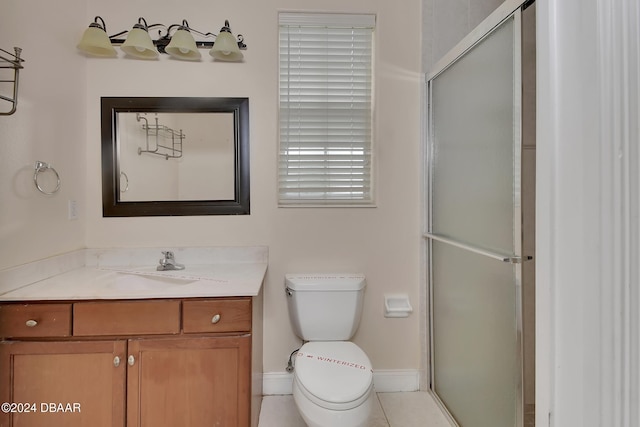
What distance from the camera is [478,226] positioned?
60.2 inches

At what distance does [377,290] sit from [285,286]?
1.81 ft

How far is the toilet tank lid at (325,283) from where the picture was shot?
1840 mm

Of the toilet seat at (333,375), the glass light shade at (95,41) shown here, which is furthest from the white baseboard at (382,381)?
the glass light shade at (95,41)

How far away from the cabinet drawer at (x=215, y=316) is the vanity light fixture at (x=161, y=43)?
4.30 ft

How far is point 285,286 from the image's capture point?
6.47 feet

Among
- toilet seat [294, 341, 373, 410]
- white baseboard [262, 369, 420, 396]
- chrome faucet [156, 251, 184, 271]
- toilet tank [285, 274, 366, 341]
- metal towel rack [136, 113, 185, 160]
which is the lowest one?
white baseboard [262, 369, 420, 396]

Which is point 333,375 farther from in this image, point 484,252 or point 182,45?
point 182,45

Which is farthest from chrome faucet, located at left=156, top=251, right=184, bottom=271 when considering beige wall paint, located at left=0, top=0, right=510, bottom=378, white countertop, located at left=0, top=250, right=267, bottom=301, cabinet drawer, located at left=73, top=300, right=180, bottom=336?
cabinet drawer, located at left=73, top=300, right=180, bottom=336

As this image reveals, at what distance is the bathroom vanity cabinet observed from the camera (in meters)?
1.36

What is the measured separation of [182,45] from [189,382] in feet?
5.35

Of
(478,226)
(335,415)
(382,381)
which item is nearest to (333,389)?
(335,415)

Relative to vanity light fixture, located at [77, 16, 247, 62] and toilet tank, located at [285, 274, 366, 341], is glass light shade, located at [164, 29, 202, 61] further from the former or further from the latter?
toilet tank, located at [285, 274, 366, 341]

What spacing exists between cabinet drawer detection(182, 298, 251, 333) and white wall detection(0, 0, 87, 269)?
80cm

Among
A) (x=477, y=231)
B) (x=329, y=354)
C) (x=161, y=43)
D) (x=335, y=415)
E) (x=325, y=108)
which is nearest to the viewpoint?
(x=335, y=415)
